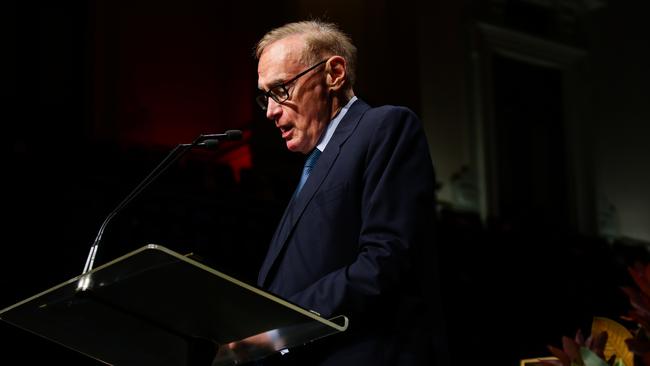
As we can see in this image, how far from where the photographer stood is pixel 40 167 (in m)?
4.86

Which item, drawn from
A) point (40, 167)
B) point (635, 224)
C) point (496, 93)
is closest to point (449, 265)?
point (40, 167)

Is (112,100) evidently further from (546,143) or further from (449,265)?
(546,143)

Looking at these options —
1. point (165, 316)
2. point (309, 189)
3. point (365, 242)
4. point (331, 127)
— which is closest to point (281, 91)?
point (331, 127)

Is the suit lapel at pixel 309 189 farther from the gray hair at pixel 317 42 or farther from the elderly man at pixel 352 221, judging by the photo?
the gray hair at pixel 317 42

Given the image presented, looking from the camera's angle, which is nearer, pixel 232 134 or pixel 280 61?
pixel 232 134

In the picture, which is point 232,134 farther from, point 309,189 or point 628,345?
point 628,345

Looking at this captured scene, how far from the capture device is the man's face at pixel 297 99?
2213 mm

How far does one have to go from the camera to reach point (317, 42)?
2.28 metres

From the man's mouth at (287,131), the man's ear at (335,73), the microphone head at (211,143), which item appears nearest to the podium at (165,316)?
the microphone head at (211,143)

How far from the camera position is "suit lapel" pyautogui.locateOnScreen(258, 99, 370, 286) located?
1.96 m

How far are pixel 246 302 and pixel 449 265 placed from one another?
15.8ft

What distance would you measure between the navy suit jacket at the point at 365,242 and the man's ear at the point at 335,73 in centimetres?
18

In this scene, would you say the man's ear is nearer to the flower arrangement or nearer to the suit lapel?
the suit lapel

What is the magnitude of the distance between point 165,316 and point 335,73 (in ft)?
3.00
